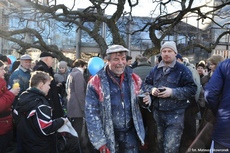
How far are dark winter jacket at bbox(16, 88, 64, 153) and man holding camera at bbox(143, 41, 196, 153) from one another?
1.36m

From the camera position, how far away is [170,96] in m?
3.18

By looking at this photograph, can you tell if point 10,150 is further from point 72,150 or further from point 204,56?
point 204,56

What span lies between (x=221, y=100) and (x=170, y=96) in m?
0.87

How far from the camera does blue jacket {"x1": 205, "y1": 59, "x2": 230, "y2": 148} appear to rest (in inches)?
90.6

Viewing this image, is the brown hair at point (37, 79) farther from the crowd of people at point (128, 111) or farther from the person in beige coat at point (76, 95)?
the person in beige coat at point (76, 95)

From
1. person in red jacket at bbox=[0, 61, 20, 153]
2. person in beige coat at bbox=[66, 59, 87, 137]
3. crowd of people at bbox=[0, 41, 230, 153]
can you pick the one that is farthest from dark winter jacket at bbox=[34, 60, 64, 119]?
person in beige coat at bbox=[66, 59, 87, 137]

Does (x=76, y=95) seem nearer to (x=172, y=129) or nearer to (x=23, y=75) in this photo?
(x=23, y=75)

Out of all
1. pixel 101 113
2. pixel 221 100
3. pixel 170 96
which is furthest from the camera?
pixel 170 96

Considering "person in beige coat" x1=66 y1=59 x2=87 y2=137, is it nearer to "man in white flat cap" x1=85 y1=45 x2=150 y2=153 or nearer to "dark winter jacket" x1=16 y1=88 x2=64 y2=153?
"dark winter jacket" x1=16 y1=88 x2=64 y2=153

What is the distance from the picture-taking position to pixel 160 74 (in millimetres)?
3469

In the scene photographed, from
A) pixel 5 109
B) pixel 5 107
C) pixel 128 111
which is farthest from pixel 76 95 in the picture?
pixel 128 111

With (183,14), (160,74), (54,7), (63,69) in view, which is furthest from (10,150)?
(183,14)

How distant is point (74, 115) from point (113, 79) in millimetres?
2823

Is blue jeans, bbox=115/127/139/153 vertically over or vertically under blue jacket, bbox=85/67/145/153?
under
